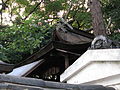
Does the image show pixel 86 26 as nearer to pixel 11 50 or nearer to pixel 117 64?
pixel 11 50

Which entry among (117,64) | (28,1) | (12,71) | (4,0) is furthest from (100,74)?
(4,0)

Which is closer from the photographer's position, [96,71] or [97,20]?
[96,71]

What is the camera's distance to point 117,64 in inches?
85.0

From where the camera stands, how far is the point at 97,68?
230 centimetres

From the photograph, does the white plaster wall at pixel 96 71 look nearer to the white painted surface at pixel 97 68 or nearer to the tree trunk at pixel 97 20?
the white painted surface at pixel 97 68

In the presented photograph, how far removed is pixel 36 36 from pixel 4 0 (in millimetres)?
6259

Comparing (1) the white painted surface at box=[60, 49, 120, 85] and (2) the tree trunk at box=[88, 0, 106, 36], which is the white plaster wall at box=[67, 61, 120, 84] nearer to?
(1) the white painted surface at box=[60, 49, 120, 85]

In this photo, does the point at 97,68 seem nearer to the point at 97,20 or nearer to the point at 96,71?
the point at 96,71

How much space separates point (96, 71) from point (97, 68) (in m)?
0.03

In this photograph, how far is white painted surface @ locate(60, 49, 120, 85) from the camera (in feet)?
7.08

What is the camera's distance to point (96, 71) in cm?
Answer: 231

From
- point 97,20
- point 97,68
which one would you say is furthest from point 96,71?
point 97,20

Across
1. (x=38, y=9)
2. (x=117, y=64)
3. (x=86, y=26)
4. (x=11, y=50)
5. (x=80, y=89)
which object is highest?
(x=38, y=9)

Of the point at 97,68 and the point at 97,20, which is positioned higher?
the point at 97,20
